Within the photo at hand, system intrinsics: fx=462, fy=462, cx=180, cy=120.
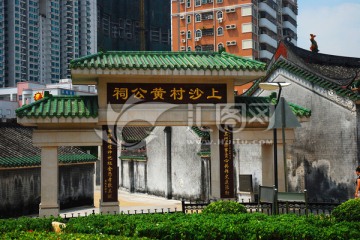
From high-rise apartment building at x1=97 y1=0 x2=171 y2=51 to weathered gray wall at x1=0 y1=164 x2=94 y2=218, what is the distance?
9139 cm

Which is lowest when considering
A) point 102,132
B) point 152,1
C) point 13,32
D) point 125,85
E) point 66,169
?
point 66,169

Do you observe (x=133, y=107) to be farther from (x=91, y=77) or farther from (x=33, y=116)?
(x=33, y=116)

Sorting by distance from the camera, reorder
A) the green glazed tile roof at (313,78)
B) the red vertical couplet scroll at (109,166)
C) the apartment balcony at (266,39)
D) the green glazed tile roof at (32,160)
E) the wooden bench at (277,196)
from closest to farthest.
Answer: the wooden bench at (277,196)
the red vertical couplet scroll at (109,166)
the green glazed tile roof at (32,160)
the green glazed tile roof at (313,78)
the apartment balcony at (266,39)

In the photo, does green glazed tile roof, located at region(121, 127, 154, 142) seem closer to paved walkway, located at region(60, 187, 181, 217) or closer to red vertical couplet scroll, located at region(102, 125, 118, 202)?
paved walkway, located at region(60, 187, 181, 217)

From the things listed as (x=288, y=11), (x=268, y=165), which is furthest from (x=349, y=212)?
(x=288, y=11)

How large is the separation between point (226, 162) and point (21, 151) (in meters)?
9.29

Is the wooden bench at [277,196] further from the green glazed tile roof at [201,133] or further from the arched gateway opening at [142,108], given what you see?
the green glazed tile roof at [201,133]

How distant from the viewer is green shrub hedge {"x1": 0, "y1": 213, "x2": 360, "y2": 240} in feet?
31.8

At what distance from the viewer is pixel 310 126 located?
20656 millimetres

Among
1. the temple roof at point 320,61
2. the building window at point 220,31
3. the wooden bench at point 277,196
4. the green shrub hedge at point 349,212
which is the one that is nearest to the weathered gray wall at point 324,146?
the temple roof at point 320,61

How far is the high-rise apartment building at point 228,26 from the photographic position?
58.7 metres

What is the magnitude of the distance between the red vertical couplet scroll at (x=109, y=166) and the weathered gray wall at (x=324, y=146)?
938 cm

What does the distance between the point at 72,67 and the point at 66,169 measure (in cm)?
882

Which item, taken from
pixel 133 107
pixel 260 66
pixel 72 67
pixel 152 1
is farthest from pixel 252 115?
pixel 152 1
